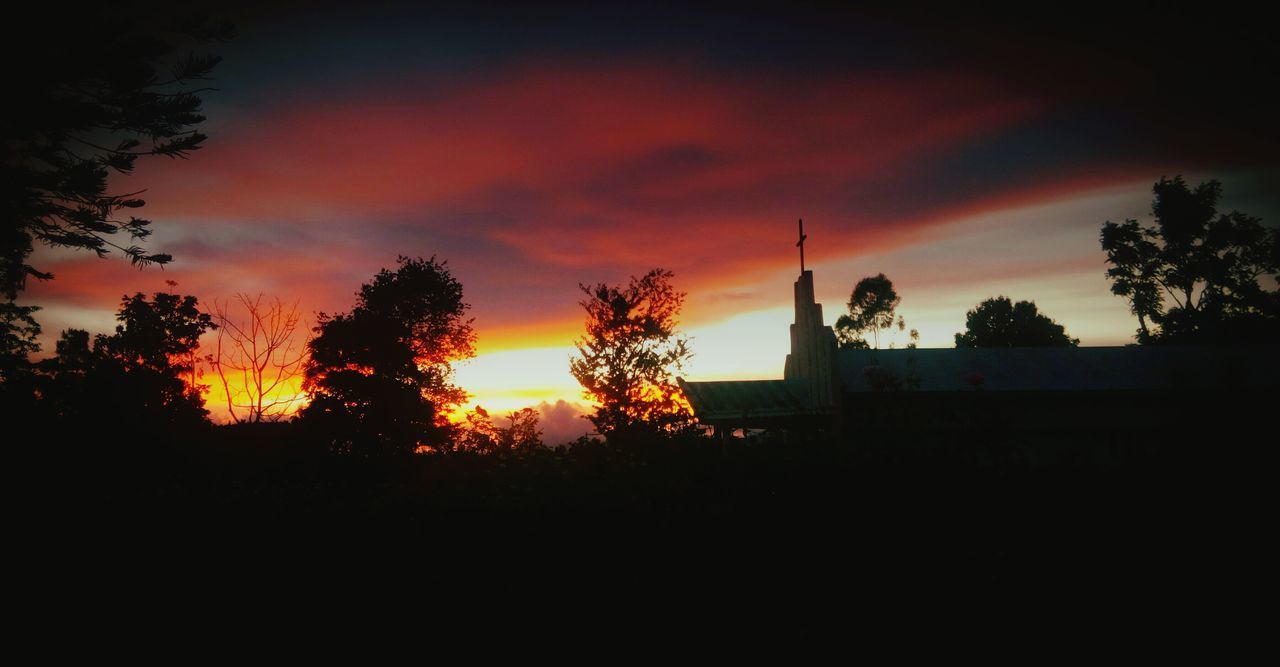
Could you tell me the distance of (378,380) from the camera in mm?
30953

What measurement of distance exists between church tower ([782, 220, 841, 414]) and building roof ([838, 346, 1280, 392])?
126cm

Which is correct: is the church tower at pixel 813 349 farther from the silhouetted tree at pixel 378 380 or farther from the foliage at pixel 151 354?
the foliage at pixel 151 354

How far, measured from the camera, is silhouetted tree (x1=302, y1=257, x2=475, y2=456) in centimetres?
2955

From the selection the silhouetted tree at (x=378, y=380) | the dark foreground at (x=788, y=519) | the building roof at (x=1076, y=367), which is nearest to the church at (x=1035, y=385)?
the building roof at (x=1076, y=367)

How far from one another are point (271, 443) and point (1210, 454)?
3070 centimetres

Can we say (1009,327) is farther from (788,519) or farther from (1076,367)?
(788,519)

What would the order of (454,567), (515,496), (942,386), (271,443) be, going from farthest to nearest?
(271,443) → (942,386) → (515,496) → (454,567)

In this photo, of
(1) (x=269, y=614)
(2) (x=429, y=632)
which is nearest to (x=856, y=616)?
(2) (x=429, y=632)

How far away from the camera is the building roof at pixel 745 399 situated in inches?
685

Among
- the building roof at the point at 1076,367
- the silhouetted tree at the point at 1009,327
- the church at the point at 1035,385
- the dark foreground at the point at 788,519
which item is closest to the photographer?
the dark foreground at the point at 788,519

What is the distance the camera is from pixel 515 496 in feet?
17.6

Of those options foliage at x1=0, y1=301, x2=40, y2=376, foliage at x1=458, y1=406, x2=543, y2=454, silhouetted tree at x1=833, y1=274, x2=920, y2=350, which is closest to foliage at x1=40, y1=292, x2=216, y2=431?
foliage at x1=0, y1=301, x2=40, y2=376

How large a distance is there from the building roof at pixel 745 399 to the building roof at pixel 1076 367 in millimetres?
1921

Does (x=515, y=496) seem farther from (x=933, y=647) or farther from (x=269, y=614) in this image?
(x=933, y=647)
